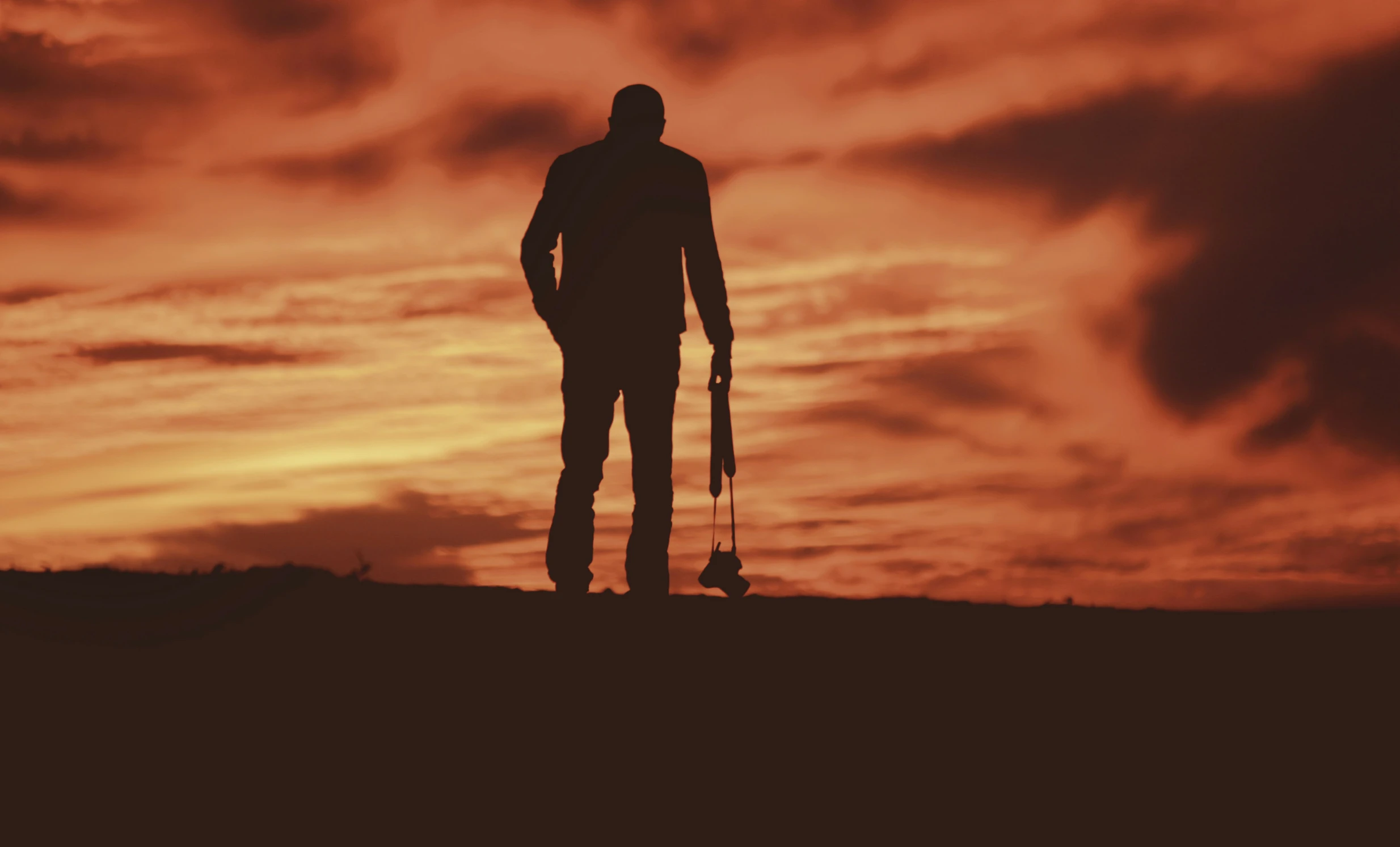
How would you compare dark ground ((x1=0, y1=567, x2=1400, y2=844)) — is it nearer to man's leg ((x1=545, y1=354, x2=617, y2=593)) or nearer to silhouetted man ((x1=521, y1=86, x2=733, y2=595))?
man's leg ((x1=545, y1=354, x2=617, y2=593))

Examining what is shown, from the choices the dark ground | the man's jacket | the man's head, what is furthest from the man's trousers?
the man's head

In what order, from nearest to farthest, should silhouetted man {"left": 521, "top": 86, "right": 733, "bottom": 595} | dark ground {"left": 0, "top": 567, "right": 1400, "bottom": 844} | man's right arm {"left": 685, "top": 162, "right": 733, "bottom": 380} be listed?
dark ground {"left": 0, "top": 567, "right": 1400, "bottom": 844} → silhouetted man {"left": 521, "top": 86, "right": 733, "bottom": 595} → man's right arm {"left": 685, "top": 162, "right": 733, "bottom": 380}

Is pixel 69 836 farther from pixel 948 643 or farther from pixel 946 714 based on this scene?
pixel 948 643

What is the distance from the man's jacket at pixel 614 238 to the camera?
835 cm

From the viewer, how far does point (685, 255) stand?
28.5 ft

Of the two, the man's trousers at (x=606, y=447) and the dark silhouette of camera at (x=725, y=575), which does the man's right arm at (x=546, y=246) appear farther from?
the dark silhouette of camera at (x=725, y=575)

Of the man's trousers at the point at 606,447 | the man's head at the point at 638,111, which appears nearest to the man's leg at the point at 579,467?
the man's trousers at the point at 606,447

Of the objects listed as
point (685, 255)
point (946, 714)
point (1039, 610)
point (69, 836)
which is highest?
point (685, 255)

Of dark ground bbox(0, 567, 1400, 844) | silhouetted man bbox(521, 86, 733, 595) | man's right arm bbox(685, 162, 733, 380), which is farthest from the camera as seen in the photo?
man's right arm bbox(685, 162, 733, 380)

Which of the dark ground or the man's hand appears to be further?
the man's hand

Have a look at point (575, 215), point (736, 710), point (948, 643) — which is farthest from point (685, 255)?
point (736, 710)

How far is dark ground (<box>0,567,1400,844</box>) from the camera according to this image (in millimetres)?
4895

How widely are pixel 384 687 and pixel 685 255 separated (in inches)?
142

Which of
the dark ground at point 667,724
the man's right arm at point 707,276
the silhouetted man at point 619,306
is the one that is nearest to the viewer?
the dark ground at point 667,724
